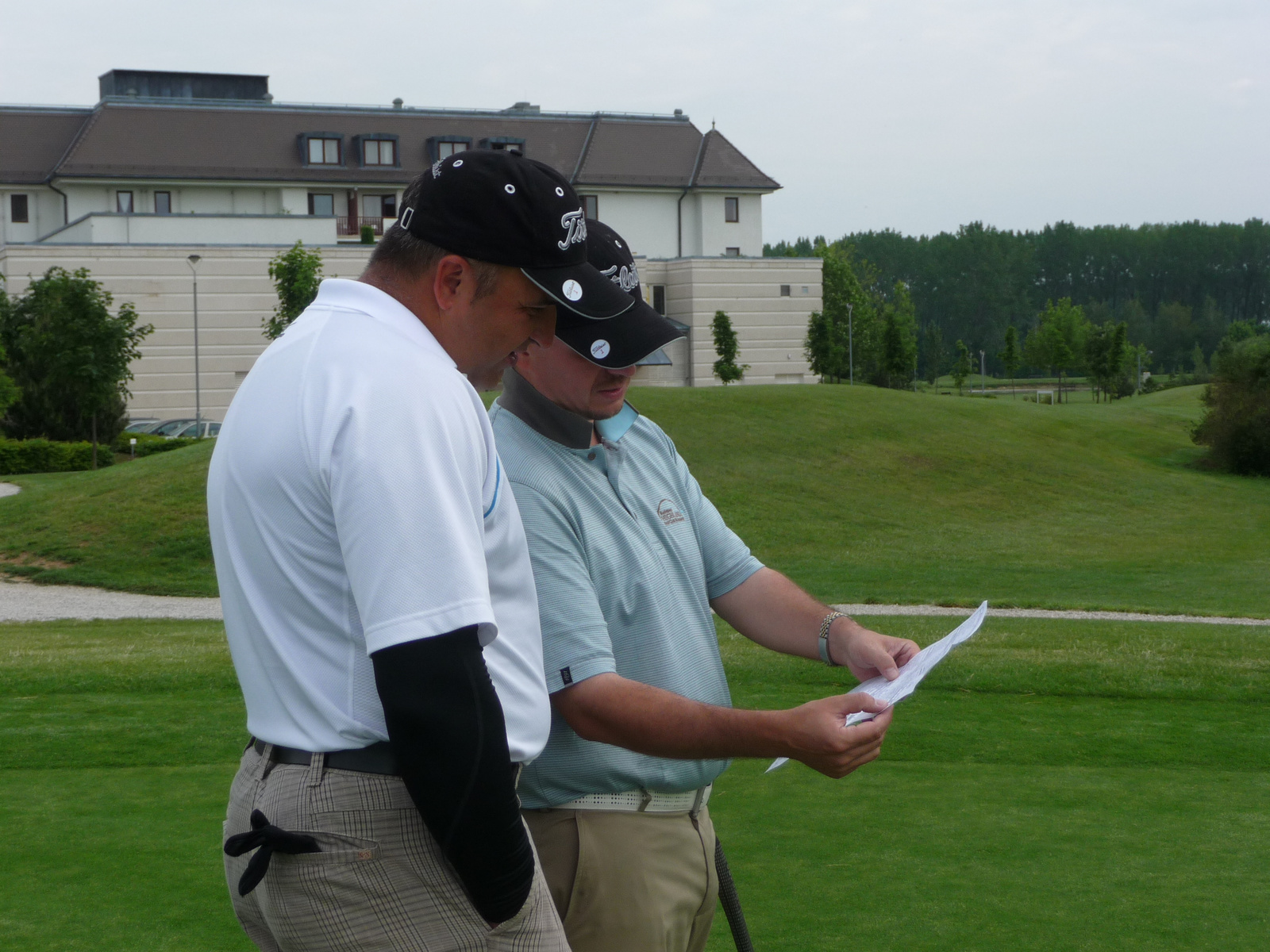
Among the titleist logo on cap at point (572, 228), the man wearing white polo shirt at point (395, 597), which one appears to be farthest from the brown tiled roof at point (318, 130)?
the man wearing white polo shirt at point (395, 597)

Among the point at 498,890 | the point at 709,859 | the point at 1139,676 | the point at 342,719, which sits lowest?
the point at 1139,676

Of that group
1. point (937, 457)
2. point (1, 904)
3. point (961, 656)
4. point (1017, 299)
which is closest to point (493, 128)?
point (937, 457)

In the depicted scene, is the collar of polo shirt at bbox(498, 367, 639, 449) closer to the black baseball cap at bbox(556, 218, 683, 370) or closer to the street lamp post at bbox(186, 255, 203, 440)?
the black baseball cap at bbox(556, 218, 683, 370)

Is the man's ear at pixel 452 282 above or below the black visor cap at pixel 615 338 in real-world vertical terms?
above

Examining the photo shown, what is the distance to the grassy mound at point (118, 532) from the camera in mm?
21469

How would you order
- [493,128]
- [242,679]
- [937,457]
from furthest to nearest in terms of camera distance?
[493,128] → [937,457] → [242,679]

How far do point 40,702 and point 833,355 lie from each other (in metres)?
Answer: 62.6

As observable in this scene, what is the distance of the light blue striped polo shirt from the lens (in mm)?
2566

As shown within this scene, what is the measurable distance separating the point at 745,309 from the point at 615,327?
64835 millimetres

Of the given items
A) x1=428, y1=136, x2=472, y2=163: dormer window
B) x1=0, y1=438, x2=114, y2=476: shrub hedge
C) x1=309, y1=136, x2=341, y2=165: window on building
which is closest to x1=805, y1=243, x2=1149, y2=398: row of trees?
x1=428, y1=136, x2=472, y2=163: dormer window

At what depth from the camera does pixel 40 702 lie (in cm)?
835

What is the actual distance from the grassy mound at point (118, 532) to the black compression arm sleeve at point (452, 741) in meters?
18.7

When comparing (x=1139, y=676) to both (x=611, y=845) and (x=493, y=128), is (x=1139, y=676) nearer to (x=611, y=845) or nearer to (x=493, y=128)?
(x=611, y=845)

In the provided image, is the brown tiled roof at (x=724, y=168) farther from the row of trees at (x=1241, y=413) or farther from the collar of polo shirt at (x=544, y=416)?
the collar of polo shirt at (x=544, y=416)
